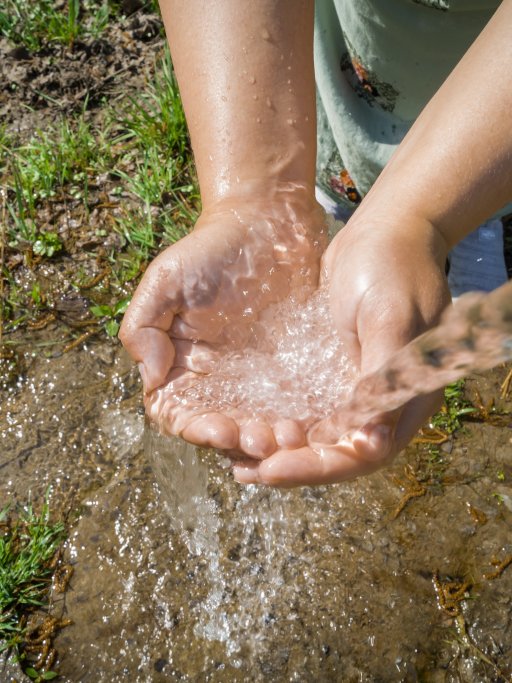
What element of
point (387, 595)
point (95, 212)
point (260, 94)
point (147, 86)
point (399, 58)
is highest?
point (399, 58)

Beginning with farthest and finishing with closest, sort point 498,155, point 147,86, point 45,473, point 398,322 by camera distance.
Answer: point 147,86 < point 45,473 < point 498,155 < point 398,322

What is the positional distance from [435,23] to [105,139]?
1.56 metres

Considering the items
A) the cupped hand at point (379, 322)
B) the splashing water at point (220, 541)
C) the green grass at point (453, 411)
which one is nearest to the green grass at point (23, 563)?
the splashing water at point (220, 541)

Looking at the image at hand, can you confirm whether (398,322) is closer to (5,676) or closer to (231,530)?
(231,530)

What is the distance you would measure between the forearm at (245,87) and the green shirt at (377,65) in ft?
0.91

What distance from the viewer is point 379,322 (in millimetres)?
1401

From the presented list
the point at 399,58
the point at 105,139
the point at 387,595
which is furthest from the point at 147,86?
the point at 387,595

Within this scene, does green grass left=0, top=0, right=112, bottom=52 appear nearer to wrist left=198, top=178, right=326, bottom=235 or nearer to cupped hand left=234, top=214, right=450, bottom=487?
wrist left=198, top=178, right=326, bottom=235

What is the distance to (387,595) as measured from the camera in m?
2.00

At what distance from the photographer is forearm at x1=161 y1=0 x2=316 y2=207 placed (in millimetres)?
1790

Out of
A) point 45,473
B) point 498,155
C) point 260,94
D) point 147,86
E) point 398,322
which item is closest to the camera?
point 398,322

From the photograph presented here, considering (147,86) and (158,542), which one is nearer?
(158,542)

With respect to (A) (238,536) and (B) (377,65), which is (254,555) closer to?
(A) (238,536)

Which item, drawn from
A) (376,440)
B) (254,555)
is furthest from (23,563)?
(376,440)
